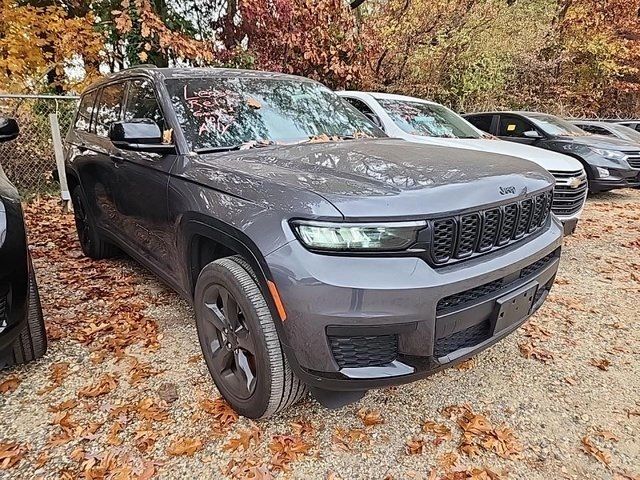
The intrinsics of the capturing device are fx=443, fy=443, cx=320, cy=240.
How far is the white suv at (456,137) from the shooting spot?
189 inches

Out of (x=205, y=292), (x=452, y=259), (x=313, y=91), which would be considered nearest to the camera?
(x=452, y=259)

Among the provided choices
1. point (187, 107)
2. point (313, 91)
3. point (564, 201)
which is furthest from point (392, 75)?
point (187, 107)

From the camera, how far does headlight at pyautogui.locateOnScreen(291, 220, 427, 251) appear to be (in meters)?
1.74

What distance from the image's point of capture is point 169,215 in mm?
2584

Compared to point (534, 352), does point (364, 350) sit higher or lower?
higher

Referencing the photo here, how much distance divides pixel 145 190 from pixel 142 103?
638mm

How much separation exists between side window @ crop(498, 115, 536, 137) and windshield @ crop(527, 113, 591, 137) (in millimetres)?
167

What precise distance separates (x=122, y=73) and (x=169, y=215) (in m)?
1.66

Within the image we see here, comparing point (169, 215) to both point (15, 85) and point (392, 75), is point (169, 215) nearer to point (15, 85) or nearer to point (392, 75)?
point (15, 85)

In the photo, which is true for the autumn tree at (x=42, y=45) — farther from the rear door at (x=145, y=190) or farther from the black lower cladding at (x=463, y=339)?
the black lower cladding at (x=463, y=339)

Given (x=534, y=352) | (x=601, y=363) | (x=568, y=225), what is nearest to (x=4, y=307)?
(x=534, y=352)

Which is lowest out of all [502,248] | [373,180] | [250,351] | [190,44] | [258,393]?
[258,393]

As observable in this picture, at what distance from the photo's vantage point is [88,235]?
4539 millimetres

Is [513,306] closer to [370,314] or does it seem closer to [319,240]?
[370,314]
